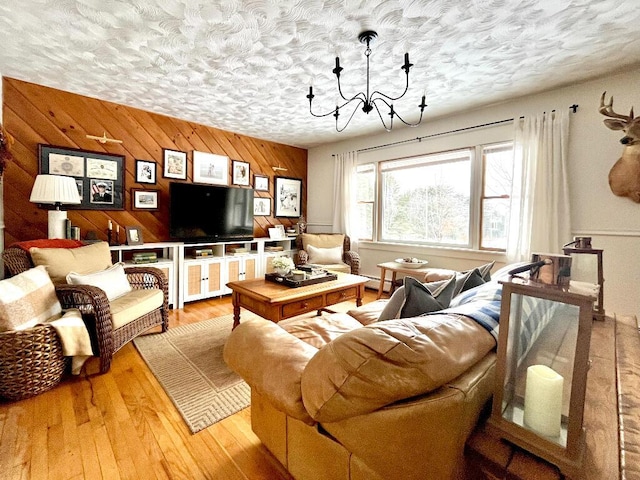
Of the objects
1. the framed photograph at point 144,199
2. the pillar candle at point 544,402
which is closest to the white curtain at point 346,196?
the framed photograph at point 144,199

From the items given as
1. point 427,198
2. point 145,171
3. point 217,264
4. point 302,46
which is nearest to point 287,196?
point 217,264

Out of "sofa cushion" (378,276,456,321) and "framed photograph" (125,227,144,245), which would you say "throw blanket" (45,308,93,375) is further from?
"sofa cushion" (378,276,456,321)

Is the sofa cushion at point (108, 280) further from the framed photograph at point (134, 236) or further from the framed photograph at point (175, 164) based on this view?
the framed photograph at point (175, 164)

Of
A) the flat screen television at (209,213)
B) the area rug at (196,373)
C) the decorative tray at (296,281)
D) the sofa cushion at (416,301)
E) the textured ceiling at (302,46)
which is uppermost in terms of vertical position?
the textured ceiling at (302,46)

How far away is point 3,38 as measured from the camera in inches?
86.9

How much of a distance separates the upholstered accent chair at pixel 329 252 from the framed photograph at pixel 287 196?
0.83 meters

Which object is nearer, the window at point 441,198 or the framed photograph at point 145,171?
the window at point 441,198

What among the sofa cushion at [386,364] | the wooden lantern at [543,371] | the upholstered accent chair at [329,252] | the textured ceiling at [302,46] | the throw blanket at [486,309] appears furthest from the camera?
the upholstered accent chair at [329,252]

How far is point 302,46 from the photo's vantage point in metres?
2.27

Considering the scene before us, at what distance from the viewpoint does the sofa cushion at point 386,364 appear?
2.57 feet

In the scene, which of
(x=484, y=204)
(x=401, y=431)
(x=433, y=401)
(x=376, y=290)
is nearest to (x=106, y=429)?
(x=401, y=431)

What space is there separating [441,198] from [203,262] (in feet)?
10.8

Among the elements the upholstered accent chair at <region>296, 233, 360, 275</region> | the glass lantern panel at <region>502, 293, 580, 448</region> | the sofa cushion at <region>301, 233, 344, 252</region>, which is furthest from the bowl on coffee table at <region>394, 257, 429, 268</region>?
the glass lantern panel at <region>502, 293, 580, 448</region>

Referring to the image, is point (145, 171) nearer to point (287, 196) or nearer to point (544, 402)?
point (287, 196)
